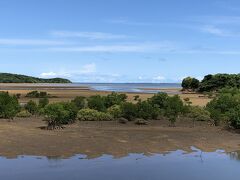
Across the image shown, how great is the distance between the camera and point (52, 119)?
28969 mm

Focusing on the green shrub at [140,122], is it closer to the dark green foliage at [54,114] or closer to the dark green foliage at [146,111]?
the dark green foliage at [146,111]

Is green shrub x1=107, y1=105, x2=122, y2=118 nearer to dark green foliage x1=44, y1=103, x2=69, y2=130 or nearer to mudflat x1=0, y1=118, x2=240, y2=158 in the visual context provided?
mudflat x1=0, y1=118, x2=240, y2=158

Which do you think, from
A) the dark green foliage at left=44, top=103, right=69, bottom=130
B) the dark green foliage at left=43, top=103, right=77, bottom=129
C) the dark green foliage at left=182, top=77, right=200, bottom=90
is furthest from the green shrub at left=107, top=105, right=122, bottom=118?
the dark green foliage at left=182, top=77, right=200, bottom=90

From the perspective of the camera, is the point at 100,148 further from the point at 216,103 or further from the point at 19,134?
the point at 216,103

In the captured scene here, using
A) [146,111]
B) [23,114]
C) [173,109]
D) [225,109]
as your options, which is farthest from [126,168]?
[225,109]

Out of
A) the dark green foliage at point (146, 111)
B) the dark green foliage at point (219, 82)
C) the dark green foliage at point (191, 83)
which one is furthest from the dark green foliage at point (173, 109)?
the dark green foliage at point (191, 83)

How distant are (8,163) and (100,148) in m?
5.27

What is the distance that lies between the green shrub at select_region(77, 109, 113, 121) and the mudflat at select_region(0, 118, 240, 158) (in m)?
1.40

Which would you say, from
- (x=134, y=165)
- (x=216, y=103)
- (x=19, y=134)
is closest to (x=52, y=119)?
(x=19, y=134)

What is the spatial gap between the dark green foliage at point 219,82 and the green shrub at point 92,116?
59.0m

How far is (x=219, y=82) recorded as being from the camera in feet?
309

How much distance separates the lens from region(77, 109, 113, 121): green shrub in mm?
33031

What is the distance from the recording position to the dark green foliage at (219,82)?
295 feet

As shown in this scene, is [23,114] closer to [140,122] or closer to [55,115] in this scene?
[55,115]
